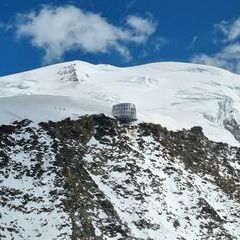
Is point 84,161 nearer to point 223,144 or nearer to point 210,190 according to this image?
point 210,190

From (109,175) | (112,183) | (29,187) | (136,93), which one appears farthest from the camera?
(136,93)

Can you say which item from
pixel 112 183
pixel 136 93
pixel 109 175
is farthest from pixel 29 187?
pixel 136 93

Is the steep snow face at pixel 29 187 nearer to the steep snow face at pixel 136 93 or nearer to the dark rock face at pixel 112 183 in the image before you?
the dark rock face at pixel 112 183

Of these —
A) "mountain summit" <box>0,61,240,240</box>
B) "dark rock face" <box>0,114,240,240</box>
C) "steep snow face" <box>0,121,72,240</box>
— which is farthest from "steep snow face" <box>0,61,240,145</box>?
"steep snow face" <box>0,121,72,240</box>

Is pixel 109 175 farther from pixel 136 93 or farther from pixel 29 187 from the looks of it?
pixel 136 93

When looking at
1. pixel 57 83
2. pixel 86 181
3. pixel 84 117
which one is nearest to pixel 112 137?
pixel 84 117

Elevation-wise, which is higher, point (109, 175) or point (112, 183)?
point (109, 175)

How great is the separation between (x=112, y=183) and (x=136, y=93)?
70.7 meters

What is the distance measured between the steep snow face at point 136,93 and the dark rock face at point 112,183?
17.2 feet

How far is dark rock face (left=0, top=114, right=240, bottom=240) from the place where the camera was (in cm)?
7457

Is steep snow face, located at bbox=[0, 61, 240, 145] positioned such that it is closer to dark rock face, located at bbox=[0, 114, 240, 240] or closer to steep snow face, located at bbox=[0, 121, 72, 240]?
dark rock face, located at bbox=[0, 114, 240, 240]

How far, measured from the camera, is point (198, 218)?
81.8 metres

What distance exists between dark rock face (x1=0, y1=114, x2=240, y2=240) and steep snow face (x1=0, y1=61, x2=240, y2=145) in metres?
5.25

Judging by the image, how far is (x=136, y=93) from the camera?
153m
